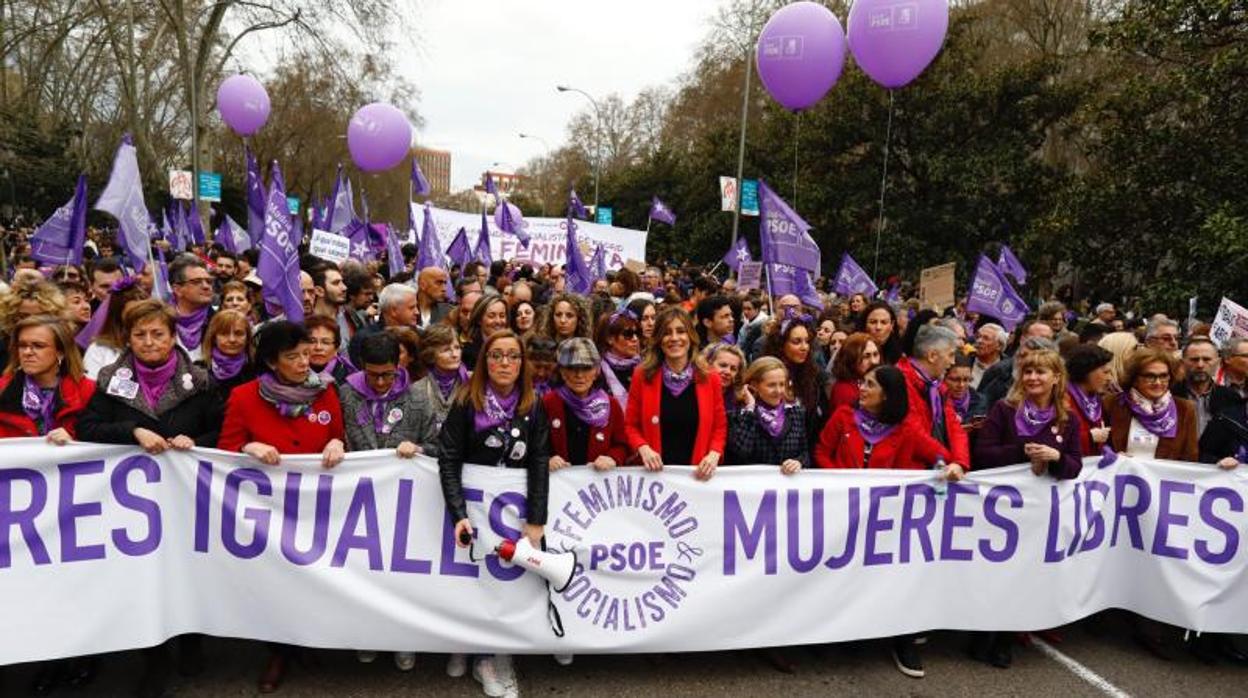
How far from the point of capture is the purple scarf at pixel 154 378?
343 centimetres

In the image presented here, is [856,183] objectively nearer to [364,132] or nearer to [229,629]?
[364,132]

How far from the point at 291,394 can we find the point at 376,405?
390 millimetres

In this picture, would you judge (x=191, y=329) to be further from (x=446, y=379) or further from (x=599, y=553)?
(x=599, y=553)

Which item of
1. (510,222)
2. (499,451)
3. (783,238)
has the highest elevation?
(510,222)

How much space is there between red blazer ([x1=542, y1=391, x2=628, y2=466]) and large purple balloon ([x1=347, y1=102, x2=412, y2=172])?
12.5 m

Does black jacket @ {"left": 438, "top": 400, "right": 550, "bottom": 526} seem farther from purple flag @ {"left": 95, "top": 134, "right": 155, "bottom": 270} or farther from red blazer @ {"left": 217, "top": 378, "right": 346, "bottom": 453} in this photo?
purple flag @ {"left": 95, "top": 134, "right": 155, "bottom": 270}

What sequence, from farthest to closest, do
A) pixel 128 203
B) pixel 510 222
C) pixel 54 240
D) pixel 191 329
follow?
1. pixel 510 222
2. pixel 54 240
3. pixel 128 203
4. pixel 191 329

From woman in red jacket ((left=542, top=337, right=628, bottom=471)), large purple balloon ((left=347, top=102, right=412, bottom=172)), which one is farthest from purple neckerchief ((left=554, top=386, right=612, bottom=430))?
large purple balloon ((left=347, top=102, right=412, bottom=172))

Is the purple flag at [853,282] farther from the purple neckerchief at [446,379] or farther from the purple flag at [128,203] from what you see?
the purple flag at [128,203]

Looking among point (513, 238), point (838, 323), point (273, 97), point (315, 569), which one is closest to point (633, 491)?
point (315, 569)

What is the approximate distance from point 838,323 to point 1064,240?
25.3 ft

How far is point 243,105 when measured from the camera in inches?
666

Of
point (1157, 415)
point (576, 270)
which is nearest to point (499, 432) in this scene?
point (1157, 415)

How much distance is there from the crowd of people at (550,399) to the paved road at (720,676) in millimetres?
91
